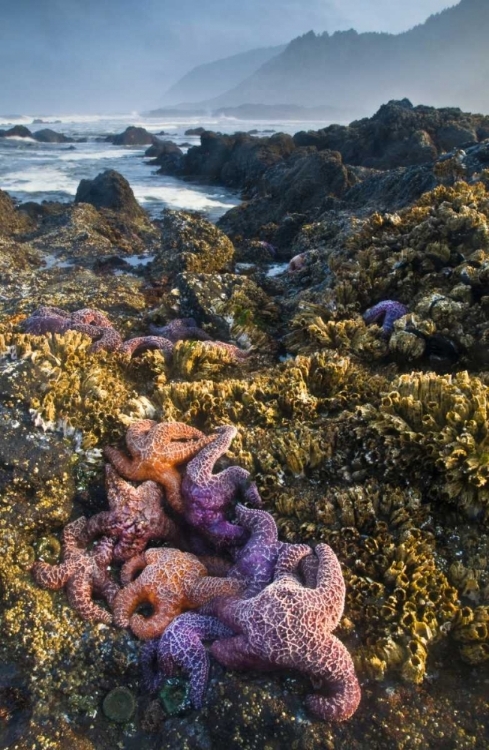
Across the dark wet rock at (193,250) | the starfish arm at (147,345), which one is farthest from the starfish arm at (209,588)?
the dark wet rock at (193,250)

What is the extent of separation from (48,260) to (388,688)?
463 inches

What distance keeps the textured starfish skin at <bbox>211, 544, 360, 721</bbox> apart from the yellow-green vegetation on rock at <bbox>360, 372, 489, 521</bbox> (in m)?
1.27

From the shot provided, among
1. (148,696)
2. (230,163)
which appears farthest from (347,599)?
(230,163)

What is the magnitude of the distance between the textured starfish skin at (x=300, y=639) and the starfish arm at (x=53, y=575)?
4.27 feet

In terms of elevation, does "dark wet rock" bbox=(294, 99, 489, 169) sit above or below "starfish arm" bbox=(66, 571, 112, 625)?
above

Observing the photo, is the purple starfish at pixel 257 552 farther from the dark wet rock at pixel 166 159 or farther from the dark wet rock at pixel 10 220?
the dark wet rock at pixel 166 159

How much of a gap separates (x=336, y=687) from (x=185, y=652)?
0.99 meters

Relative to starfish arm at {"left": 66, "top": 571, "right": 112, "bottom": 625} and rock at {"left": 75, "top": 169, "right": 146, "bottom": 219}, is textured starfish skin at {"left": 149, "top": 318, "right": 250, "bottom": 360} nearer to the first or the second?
starfish arm at {"left": 66, "top": 571, "right": 112, "bottom": 625}

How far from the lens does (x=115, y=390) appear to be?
5.32 metres

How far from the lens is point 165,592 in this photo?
356cm

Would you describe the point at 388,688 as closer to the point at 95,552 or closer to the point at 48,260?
the point at 95,552

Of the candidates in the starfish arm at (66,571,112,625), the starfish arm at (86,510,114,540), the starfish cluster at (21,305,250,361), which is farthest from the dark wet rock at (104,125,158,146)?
the starfish arm at (66,571,112,625)

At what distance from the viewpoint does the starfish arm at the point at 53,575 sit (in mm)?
3709

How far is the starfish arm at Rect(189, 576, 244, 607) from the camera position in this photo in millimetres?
3494
